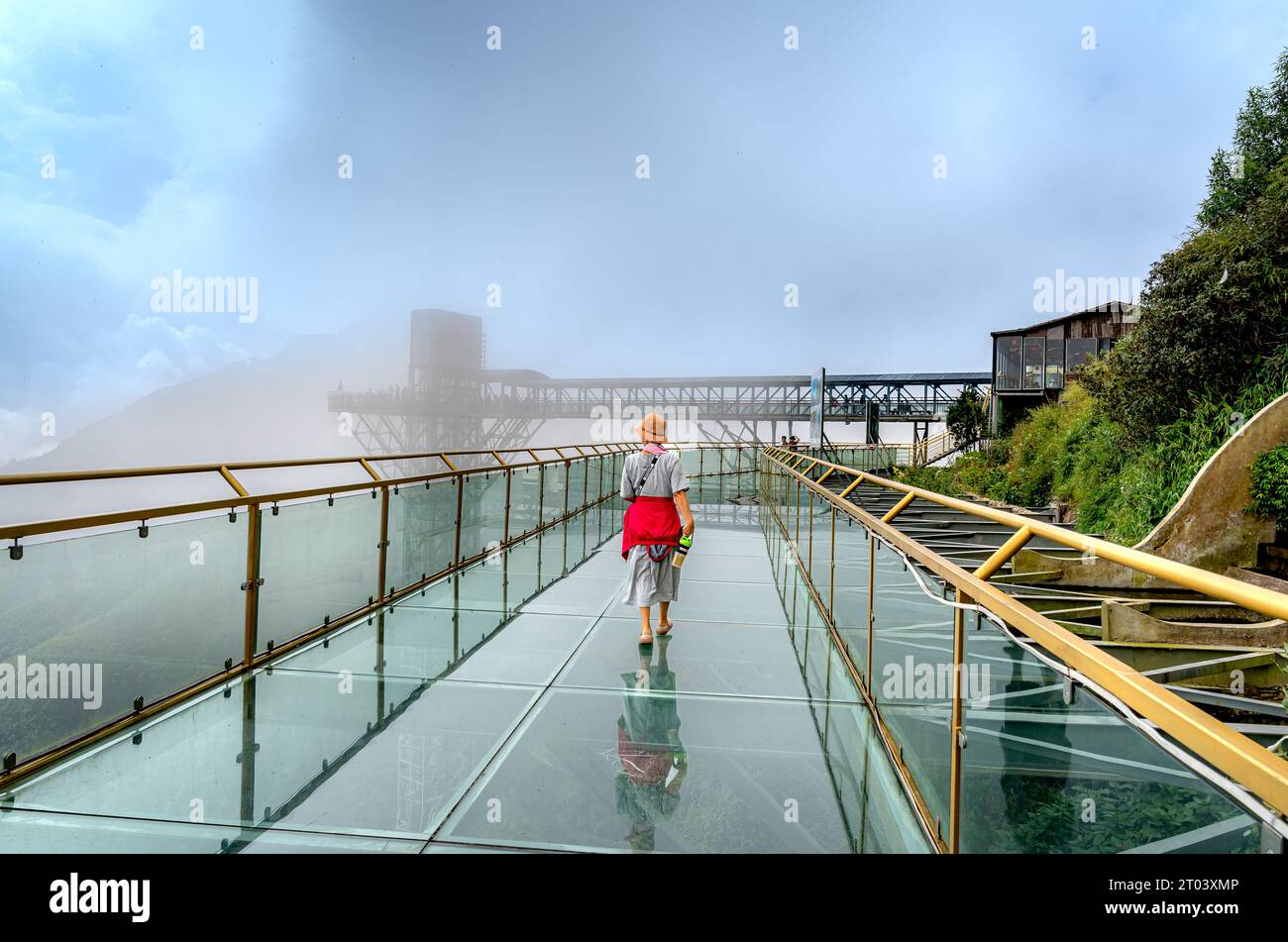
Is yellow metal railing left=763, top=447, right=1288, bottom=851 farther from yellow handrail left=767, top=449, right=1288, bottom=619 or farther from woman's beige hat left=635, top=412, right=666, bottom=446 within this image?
woman's beige hat left=635, top=412, right=666, bottom=446

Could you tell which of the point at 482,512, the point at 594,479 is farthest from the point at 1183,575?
the point at 594,479

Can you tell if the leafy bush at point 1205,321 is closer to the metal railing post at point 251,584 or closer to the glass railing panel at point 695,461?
the glass railing panel at point 695,461

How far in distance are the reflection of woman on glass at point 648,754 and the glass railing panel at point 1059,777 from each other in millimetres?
983

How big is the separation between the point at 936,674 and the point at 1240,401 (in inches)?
498

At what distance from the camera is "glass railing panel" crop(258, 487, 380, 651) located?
3977 millimetres

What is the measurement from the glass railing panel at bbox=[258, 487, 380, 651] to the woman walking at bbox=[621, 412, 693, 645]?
1.95m

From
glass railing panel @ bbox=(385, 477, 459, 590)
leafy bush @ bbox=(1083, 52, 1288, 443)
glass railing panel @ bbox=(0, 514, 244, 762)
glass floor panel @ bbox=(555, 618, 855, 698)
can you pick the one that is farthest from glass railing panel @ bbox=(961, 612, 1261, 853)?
leafy bush @ bbox=(1083, 52, 1288, 443)

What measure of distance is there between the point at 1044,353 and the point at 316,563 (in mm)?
28132

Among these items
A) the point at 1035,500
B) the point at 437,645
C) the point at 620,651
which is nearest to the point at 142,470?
the point at 437,645

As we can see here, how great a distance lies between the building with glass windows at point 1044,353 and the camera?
81.5 ft

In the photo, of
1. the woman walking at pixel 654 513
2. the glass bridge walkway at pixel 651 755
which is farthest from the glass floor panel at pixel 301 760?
Result: the woman walking at pixel 654 513

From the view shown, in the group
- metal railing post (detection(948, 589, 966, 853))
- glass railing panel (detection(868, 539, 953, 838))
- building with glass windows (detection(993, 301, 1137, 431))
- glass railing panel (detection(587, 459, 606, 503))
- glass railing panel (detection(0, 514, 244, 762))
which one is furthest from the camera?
building with glass windows (detection(993, 301, 1137, 431))

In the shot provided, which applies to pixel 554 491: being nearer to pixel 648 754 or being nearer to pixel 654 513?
pixel 654 513
